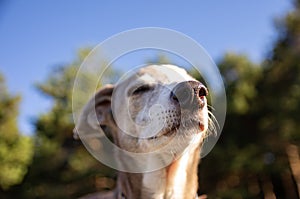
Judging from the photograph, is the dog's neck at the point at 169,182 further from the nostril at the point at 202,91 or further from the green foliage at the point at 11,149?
the green foliage at the point at 11,149

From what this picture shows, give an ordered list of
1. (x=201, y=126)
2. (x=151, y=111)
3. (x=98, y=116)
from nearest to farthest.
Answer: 1. (x=201, y=126)
2. (x=151, y=111)
3. (x=98, y=116)

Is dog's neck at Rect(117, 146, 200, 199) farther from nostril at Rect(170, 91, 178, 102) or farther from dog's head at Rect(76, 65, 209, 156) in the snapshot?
nostril at Rect(170, 91, 178, 102)

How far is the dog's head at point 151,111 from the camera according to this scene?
277 centimetres

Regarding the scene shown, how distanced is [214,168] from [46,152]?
283 inches

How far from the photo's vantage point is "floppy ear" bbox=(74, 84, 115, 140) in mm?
3592

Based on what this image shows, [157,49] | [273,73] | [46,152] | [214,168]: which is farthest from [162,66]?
[46,152]

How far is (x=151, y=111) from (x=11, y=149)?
14194mm

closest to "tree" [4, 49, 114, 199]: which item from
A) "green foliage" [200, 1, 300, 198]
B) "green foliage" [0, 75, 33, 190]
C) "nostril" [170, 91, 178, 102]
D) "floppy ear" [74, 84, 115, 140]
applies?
"green foliage" [0, 75, 33, 190]

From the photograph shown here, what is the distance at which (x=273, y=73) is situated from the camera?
16.2 meters

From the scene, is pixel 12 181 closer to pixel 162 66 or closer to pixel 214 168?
pixel 214 168

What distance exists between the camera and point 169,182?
3092mm

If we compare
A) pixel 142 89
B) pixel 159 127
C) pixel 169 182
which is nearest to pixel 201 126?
pixel 159 127

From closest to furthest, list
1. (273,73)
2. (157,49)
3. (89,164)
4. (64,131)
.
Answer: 1. (157,49)
2. (273,73)
3. (89,164)
4. (64,131)

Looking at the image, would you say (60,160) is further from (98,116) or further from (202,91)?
(202,91)
